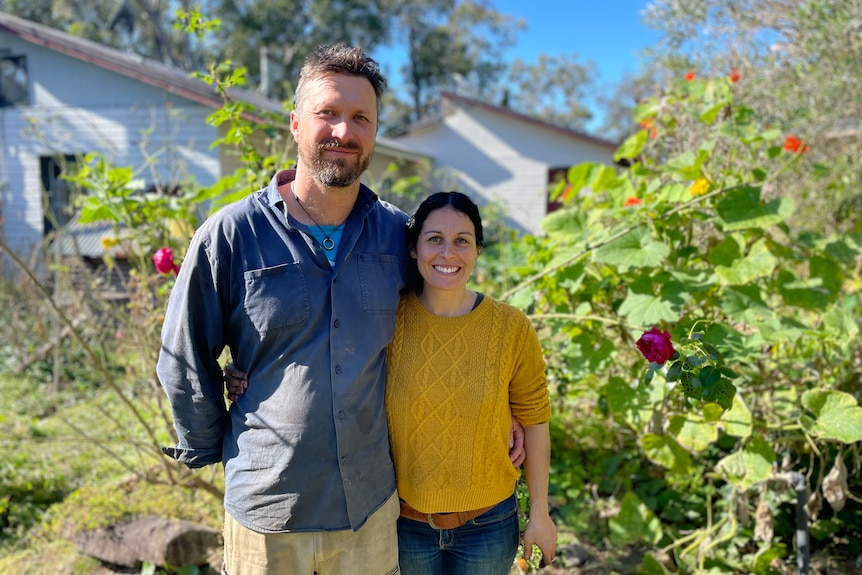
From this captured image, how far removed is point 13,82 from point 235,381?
10.8m

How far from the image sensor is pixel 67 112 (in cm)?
942

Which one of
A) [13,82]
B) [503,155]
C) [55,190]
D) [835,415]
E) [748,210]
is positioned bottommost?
[835,415]

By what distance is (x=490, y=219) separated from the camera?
33.4ft

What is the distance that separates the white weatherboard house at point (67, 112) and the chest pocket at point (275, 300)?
24.1 feet

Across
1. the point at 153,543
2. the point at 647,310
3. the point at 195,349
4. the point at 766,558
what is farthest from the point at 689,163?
the point at 153,543

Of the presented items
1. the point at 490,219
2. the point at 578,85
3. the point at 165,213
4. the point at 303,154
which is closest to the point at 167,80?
the point at 490,219

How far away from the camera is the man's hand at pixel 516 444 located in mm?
1761

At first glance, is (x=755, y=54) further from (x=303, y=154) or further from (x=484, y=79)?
(x=484, y=79)

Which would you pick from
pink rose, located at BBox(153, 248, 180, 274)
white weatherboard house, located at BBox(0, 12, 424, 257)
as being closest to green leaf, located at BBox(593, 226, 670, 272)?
pink rose, located at BBox(153, 248, 180, 274)

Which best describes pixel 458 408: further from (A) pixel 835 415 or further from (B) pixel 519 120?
(B) pixel 519 120

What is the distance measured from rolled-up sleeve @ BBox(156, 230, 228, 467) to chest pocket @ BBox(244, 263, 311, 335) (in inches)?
3.2

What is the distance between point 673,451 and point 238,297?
1922 millimetres

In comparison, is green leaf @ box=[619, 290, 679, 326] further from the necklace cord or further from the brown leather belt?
the necklace cord

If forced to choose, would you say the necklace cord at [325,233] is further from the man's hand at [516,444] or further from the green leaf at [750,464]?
the green leaf at [750,464]
